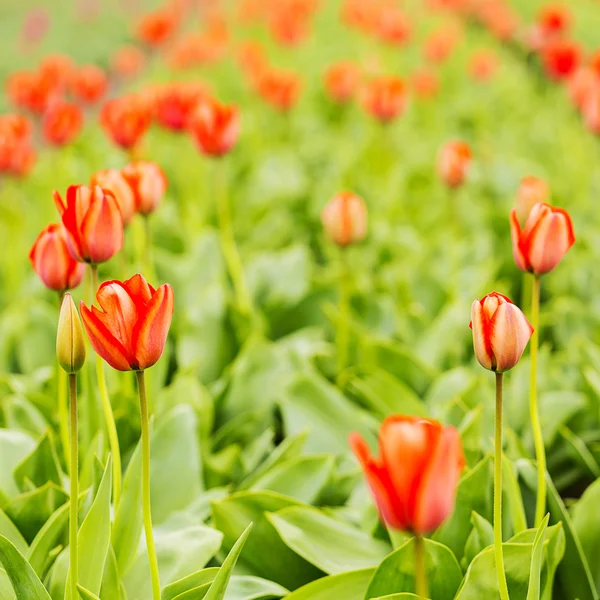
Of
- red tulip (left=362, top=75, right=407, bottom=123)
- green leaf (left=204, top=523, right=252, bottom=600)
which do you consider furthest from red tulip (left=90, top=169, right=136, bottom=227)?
red tulip (left=362, top=75, right=407, bottom=123)

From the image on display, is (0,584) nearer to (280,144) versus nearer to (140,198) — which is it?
(140,198)

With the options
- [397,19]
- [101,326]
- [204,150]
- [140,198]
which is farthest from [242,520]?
[397,19]

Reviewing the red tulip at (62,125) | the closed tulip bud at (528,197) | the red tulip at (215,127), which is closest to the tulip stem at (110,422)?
the closed tulip bud at (528,197)

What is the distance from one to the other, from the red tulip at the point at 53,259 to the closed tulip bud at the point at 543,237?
2.26 ft

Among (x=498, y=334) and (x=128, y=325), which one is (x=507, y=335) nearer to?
(x=498, y=334)

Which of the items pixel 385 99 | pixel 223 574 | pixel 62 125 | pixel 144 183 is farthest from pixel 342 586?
pixel 385 99

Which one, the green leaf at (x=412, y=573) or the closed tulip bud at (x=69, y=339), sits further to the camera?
the green leaf at (x=412, y=573)

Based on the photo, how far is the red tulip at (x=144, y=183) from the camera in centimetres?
160

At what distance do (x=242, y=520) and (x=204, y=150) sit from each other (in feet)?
4.01

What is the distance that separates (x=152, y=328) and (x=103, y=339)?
57 mm

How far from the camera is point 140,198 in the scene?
1.62 m

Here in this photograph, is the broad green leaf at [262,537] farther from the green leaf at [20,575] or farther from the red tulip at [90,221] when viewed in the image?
the red tulip at [90,221]

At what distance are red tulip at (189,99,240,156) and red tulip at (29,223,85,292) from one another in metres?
0.99

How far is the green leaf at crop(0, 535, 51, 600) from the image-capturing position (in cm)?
103
